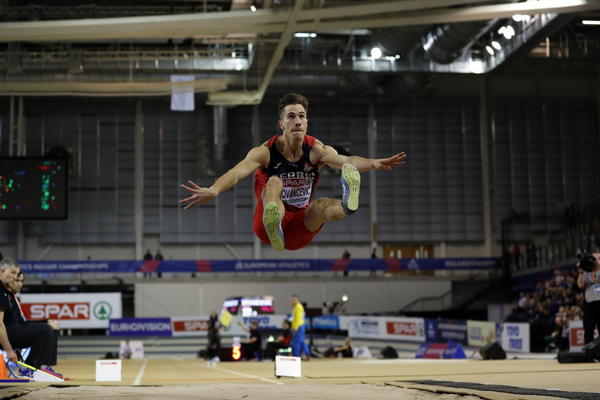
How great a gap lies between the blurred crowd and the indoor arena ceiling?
741 centimetres

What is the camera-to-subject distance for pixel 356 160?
279 inches

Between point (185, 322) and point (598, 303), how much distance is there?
58.9 feet

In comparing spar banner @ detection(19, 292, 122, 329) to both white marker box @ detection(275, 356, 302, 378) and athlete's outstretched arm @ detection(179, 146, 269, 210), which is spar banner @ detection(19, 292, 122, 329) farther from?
athlete's outstretched arm @ detection(179, 146, 269, 210)

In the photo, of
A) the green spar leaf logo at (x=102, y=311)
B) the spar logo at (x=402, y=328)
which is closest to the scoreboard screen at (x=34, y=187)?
the green spar leaf logo at (x=102, y=311)

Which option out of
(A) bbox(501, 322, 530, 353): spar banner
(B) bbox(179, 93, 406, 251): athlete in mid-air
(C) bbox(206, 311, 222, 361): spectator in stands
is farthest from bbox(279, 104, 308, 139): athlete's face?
(C) bbox(206, 311, 222, 361): spectator in stands

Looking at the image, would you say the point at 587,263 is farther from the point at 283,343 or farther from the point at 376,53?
the point at 376,53

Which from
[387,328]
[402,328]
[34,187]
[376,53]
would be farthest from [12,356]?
[376,53]

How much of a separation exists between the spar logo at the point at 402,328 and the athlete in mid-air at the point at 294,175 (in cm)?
1734

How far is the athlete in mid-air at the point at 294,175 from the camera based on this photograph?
684 cm

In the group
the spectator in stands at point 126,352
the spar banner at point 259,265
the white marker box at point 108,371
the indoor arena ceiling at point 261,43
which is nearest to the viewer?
the white marker box at point 108,371

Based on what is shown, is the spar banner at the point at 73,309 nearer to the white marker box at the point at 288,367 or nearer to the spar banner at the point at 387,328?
the spar banner at the point at 387,328

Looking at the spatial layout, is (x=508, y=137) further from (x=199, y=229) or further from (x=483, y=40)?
(x=199, y=229)

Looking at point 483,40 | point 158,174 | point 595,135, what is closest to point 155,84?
point 158,174

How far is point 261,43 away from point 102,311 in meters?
10.6
